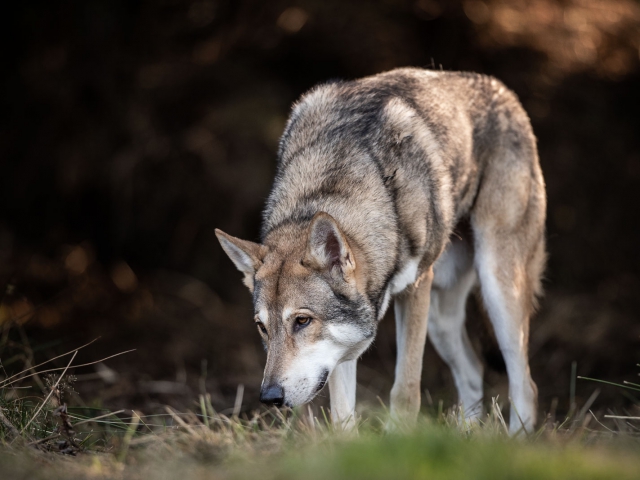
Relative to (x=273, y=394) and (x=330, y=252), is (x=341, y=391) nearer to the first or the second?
(x=273, y=394)

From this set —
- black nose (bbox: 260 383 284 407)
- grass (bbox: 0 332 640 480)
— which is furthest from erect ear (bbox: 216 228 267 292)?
grass (bbox: 0 332 640 480)

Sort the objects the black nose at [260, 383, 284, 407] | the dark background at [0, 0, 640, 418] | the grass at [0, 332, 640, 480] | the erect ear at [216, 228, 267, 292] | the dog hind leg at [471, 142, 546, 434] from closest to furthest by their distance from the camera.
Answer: the grass at [0, 332, 640, 480] < the black nose at [260, 383, 284, 407] < the erect ear at [216, 228, 267, 292] < the dog hind leg at [471, 142, 546, 434] < the dark background at [0, 0, 640, 418]

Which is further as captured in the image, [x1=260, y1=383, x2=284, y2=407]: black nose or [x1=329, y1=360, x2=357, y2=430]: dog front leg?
[x1=329, y1=360, x2=357, y2=430]: dog front leg

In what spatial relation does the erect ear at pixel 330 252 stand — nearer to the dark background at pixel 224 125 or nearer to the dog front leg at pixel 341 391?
the dog front leg at pixel 341 391

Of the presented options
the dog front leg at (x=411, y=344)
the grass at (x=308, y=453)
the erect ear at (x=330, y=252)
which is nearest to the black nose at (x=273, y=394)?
the grass at (x=308, y=453)

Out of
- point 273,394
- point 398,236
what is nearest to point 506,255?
point 398,236

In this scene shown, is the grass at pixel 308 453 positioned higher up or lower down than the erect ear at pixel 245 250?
lower down

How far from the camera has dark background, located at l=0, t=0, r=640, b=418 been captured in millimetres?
8320

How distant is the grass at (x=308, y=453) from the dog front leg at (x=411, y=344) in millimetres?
960

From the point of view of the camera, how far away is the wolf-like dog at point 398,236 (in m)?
4.21

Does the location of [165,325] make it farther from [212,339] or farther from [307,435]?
[307,435]

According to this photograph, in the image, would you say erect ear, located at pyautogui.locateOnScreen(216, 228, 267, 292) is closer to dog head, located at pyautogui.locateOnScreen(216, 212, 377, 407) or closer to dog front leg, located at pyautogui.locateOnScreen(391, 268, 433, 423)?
dog head, located at pyautogui.locateOnScreen(216, 212, 377, 407)

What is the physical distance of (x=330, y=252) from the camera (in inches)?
167

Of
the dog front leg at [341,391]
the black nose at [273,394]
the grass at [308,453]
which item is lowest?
the dog front leg at [341,391]
